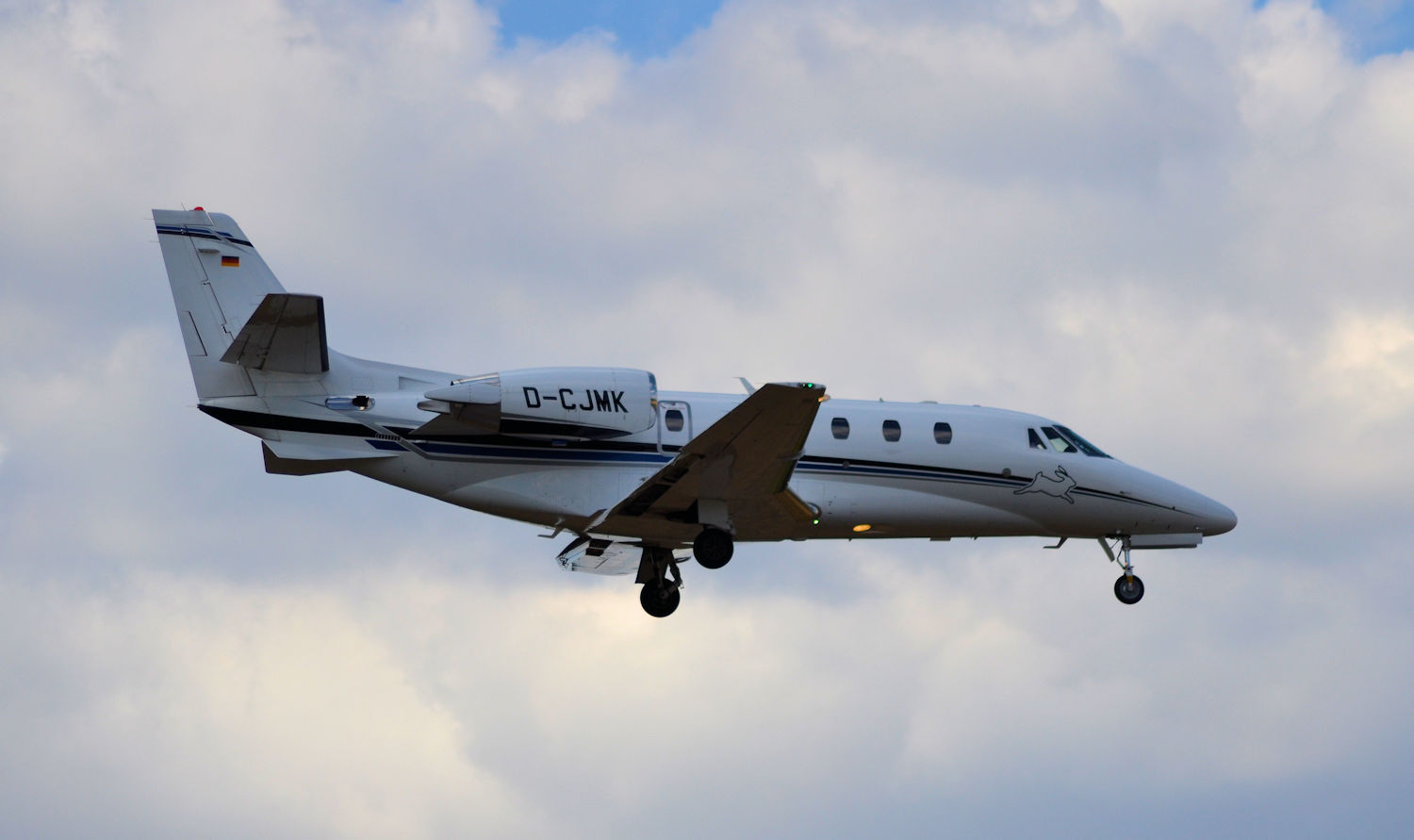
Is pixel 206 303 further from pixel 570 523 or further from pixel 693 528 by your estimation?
pixel 693 528

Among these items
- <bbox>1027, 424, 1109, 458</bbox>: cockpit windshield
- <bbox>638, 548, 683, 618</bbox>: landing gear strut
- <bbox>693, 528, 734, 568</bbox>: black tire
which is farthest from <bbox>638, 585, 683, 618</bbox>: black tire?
<bbox>1027, 424, 1109, 458</bbox>: cockpit windshield

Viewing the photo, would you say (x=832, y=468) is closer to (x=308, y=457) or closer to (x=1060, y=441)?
(x=1060, y=441)

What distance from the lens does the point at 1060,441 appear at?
2855 centimetres

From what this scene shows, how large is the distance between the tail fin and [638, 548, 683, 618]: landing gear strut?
7.52 m

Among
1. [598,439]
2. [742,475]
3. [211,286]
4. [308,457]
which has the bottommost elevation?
[742,475]

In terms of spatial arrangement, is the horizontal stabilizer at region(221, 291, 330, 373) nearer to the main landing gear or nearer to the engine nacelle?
the engine nacelle

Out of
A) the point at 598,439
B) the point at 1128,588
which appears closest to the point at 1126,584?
the point at 1128,588

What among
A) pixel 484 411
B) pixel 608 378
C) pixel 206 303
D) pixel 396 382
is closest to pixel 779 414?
pixel 608 378

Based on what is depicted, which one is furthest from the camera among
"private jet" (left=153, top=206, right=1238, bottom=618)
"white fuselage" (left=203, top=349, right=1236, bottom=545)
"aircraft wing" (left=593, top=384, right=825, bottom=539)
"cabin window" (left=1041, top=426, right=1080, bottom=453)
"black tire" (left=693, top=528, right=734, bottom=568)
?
"cabin window" (left=1041, top=426, right=1080, bottom=453)

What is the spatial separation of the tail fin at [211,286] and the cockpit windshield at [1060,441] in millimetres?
11964

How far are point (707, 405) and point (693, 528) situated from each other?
1837 mm

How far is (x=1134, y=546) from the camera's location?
1147 inches

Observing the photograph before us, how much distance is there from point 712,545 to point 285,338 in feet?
22.1

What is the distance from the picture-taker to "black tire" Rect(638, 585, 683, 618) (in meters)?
29.0
